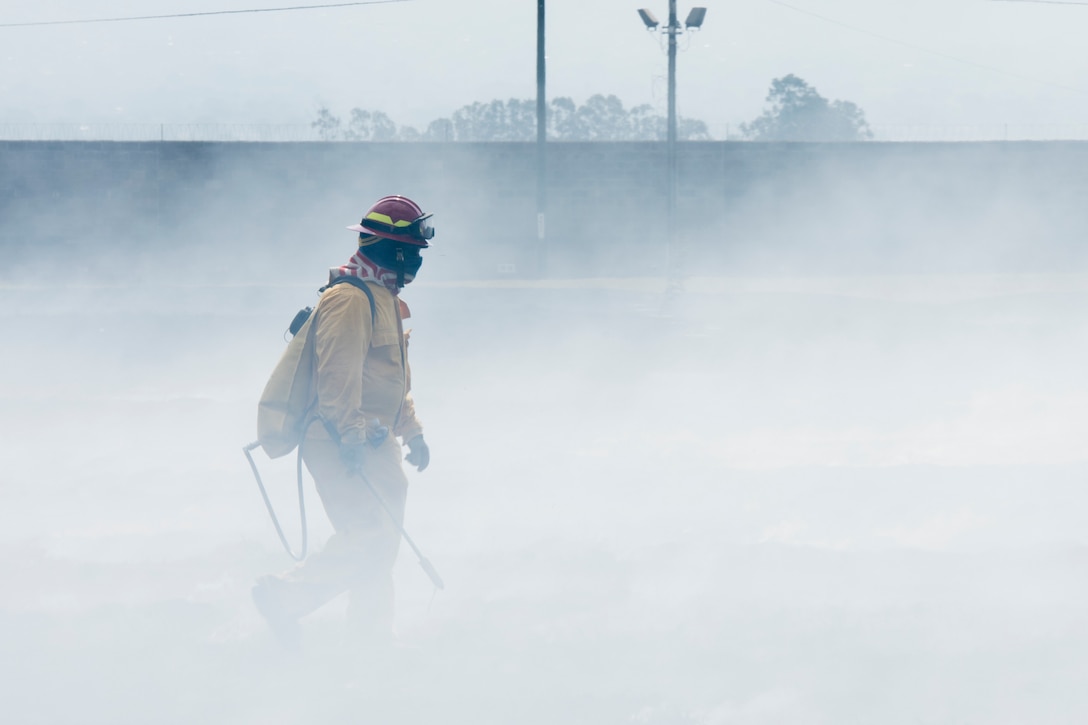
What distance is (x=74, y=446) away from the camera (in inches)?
301

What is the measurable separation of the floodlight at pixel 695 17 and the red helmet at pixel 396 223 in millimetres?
18173

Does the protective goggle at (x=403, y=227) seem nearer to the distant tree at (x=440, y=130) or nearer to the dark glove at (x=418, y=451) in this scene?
the dark glove at (x=418, y=451)

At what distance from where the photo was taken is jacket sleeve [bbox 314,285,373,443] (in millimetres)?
3740

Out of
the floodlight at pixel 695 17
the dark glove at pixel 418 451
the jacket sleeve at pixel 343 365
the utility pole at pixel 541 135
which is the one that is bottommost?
the dark glove at pixel 418 451

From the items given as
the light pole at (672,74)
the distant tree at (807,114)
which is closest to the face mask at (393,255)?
the light pole at (672,74)

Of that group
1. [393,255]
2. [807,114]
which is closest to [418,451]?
[393,255]

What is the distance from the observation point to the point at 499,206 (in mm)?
25250

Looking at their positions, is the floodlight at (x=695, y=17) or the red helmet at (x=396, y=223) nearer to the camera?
the red helmet at (x=396, y=223)

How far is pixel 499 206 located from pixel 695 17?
6.19m

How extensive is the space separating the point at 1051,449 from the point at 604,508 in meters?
3.09

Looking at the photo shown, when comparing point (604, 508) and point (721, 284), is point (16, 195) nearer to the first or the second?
point (721, 284)

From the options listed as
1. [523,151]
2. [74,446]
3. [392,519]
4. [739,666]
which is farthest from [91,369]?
[523,151]

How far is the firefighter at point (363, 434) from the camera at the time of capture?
3.78m

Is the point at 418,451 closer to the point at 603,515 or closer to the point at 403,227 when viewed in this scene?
the point at 403,227
